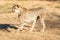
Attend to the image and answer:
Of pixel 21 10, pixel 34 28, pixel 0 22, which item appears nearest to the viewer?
pixel 21 10

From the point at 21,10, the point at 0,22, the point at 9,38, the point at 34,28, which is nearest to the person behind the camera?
the point at 9,38

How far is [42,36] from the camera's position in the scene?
12.5 metres

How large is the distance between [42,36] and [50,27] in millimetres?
2755

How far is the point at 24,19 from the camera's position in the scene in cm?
1371

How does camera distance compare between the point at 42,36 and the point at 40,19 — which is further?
the point at 40,19

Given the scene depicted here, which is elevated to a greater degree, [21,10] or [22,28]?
[21,10]

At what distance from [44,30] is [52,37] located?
1.73 m

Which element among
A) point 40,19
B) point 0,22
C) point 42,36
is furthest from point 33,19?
point 0,22

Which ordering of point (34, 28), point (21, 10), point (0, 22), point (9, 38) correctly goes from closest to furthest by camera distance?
point (9, 38) → point (21, 10) → point (34, 28) → point (0, 22)

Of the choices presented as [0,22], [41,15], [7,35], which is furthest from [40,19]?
[0,22]

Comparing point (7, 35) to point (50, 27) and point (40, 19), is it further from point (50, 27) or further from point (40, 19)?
point (50, 27)

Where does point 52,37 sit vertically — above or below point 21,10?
below

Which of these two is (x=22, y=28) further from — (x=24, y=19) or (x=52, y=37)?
(x=52, y=37)

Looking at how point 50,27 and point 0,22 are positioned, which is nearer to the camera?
point 50,27
